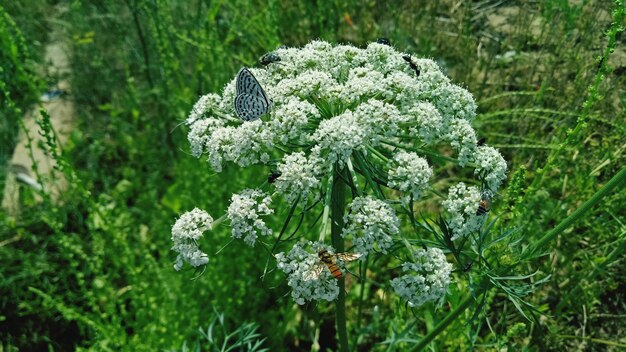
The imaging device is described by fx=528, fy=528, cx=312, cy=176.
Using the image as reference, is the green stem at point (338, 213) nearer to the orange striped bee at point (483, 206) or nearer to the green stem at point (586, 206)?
the orange striped bee at point (483, 206)

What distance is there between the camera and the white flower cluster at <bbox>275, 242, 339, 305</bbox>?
98.9 inches

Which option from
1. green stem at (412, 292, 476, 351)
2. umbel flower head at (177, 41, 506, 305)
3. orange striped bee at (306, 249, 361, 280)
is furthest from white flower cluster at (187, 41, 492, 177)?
green stem at (412, 292, 476, 351)

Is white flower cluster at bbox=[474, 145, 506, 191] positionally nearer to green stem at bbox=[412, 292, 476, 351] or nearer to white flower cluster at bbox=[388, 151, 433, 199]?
white flower cluster at bbox=[388, 151, 433, 199]

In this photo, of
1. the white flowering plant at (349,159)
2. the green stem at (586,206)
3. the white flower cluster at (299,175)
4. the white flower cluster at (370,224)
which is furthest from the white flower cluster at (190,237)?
the green stem at (586,206)

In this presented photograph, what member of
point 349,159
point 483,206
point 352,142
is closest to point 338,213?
point 349,159

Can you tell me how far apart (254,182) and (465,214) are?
2.35 m

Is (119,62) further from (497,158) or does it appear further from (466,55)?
(497,158)

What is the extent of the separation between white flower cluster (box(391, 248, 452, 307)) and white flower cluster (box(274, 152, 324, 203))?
2.03ft

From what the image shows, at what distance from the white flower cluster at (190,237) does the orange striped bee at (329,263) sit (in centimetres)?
60

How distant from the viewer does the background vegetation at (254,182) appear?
12.9 ft

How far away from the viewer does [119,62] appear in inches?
294

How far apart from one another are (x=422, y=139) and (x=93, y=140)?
5.16 metres

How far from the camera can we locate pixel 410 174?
2670 mm

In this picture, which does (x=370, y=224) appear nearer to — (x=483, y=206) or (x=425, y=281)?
(x=425, y=281)
